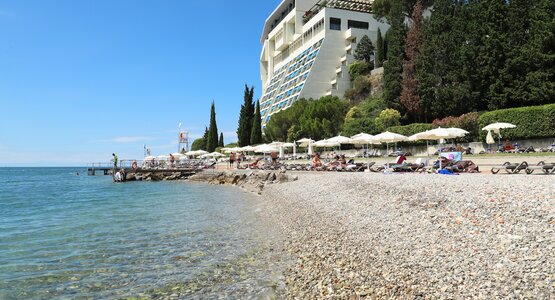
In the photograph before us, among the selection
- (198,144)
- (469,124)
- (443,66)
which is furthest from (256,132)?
(198,144)

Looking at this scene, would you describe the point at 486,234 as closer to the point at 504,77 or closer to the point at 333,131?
the point at 504,77

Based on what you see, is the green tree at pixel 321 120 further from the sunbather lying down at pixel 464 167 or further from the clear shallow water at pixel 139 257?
the clear shallow water at pixel 139 257

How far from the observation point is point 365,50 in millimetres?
58344

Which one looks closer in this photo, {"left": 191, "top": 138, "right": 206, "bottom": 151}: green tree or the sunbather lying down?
the sunbather lying down

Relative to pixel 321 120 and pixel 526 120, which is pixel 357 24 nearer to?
pixel 321 120

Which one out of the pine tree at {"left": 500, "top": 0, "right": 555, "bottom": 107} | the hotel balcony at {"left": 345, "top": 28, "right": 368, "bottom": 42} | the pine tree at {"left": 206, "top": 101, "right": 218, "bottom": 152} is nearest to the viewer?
the pine tree at {"left": 500, "top": 0, "right": 555, "bottom": 107}

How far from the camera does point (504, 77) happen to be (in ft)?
94.7

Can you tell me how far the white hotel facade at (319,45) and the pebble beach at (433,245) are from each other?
4974 centimetres

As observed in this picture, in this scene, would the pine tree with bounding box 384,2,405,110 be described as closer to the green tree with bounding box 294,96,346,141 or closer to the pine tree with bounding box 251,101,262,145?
the green tree with bounding box 294,96,346,141

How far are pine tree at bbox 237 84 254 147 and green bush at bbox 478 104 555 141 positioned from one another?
138 ft

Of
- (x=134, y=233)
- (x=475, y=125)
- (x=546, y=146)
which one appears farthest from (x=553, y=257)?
(x=475, y=125)

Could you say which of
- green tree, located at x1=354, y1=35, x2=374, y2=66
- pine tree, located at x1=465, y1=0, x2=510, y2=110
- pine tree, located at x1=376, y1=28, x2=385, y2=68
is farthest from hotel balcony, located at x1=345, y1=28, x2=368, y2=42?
pine tree, located at x1=465, y1=0, x2=510, y2=110

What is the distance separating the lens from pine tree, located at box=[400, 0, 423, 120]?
124 ft

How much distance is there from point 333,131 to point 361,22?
29173 mm
